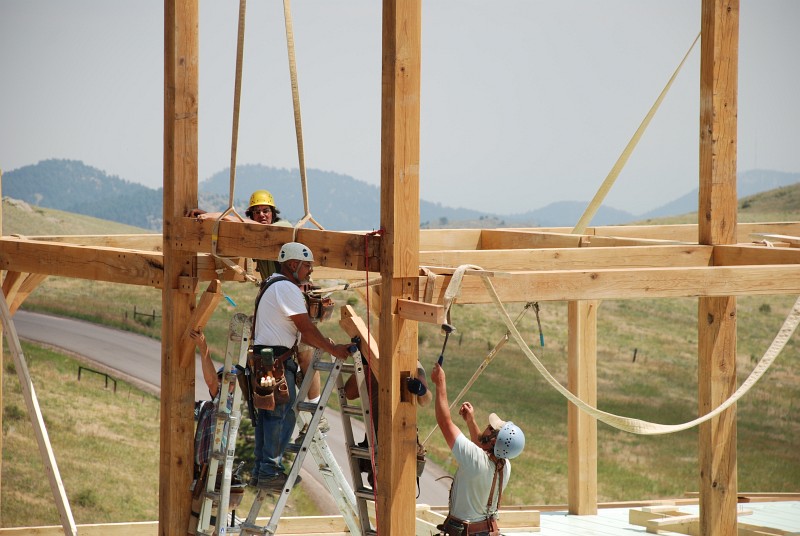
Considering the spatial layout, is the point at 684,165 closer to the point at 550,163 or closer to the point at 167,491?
the point at 550,163

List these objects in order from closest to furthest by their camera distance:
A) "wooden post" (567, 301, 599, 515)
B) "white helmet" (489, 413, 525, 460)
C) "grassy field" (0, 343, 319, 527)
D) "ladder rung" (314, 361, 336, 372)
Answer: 1. "white helmet" (489, 413, 525, 460)
2. "ladder rung" (314, 361, 336, 372)
3. "wooden post" (567, 301, 599, 515)
4. "grassy field" (0, 343, 319, 527)

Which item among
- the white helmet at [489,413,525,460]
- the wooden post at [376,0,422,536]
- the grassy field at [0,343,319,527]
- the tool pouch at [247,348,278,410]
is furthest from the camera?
the grassy field at [0,343,319,527]

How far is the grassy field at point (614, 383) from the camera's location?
1406 inches

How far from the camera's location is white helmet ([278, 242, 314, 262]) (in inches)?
329

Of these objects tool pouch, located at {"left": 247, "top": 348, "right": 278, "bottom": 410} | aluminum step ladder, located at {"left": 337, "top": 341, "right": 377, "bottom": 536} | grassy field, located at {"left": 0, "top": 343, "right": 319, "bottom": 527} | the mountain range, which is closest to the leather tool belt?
tool pouch, located at {"left": 247, "top": 348, "right": 278, "bottom": 410}

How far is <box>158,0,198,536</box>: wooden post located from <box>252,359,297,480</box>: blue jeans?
1026mm

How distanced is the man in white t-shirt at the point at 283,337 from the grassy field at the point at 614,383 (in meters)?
24.2

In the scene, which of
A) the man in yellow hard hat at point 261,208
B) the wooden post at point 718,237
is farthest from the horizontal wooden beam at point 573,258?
the man in yellow hard hat at point 261,208

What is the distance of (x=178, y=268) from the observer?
9.68 meters

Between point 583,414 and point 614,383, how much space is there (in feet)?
101

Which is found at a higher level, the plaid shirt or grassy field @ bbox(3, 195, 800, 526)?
the plaid shirt

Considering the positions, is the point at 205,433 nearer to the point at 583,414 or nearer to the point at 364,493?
the point at 364,493

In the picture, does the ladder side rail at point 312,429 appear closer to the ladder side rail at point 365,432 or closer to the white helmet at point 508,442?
the ladder side rail at point 365,432

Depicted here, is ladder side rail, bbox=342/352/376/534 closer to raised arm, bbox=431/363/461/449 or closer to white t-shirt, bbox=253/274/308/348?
white t-shirt, bbox=253/274/308/348
